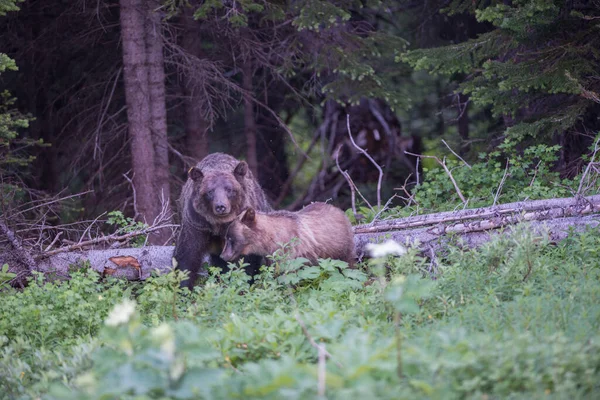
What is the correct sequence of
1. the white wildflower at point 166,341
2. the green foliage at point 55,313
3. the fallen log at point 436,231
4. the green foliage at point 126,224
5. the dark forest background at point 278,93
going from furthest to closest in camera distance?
the dark forest background at point 278,93, the green foliage at point 126,224, the fallen log at point 436,231, the green foliage at point 55,313, the white wildflower at point 166,341

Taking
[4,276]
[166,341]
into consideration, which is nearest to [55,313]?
[4,276]

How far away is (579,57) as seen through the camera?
9.23 metres

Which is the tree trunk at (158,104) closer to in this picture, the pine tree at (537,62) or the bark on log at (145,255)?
the bark on log at (145,255)

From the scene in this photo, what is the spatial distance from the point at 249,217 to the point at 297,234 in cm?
70

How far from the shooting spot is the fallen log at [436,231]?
7773mm

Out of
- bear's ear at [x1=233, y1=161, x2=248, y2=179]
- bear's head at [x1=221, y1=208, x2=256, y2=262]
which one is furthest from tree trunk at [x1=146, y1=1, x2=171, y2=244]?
bear's head at [x1=221, y1=208, x2=256, y2=262]

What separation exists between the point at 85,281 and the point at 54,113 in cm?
907

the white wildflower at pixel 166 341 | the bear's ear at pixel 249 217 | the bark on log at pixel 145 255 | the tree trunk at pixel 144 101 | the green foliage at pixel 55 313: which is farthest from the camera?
the tree trunk at pixel 144 101

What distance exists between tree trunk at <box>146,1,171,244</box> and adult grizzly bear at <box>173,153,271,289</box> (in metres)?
4.03

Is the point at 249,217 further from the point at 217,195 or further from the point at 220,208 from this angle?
Answer: the point at 217,195

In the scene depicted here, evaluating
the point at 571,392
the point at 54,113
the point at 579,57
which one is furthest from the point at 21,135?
the point at 571,392

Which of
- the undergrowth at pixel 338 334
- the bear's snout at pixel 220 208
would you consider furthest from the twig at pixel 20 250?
the bear's snout at pixel 220 208

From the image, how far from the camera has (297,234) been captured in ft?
26.3

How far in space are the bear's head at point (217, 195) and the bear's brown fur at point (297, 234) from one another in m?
0.32
